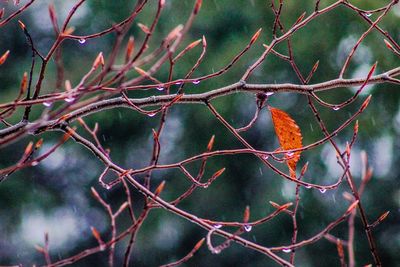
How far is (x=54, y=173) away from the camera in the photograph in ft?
22.2

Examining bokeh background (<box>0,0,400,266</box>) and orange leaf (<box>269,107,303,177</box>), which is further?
bokeh background (<box>0,0,400,266</box>)

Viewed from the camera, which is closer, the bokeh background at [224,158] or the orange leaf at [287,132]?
the orange leaf at [287,132]

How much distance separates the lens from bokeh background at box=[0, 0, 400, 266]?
225 inches

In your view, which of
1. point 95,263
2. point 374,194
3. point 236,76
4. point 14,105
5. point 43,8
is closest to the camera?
point 14,105

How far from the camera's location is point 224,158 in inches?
238

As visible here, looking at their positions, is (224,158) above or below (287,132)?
above

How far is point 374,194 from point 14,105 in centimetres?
536

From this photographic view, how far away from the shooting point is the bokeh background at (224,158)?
571 centimetres

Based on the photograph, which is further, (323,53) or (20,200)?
(20,200)

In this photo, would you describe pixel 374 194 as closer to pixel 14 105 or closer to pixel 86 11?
pixel 86 11

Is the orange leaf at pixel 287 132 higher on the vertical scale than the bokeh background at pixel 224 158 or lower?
lower

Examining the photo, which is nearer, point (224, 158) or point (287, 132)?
point (287, 132)

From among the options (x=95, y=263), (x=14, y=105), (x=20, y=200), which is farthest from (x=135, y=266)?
(x=14, y=105)

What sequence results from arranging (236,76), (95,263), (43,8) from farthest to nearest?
(43,8), (95,263), (236,76)
